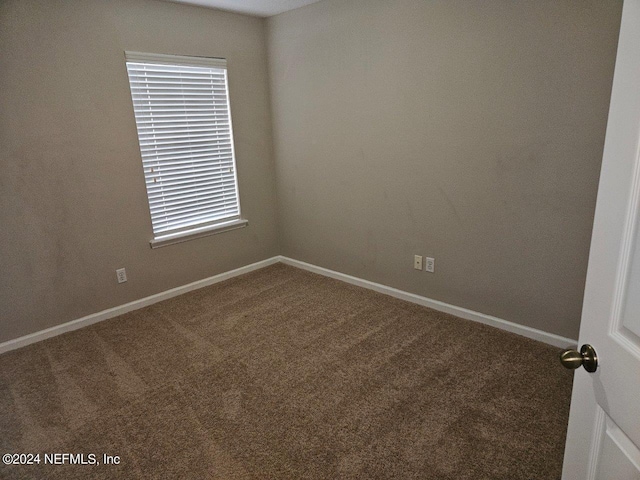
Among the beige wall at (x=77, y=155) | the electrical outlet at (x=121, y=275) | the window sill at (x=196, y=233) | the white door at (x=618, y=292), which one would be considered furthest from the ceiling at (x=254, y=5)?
the white door at (x=618, y=292)

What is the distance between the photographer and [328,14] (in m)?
3.24

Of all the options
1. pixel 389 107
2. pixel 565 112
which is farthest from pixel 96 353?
pixel 565 112

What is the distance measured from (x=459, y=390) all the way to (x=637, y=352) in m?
1.58

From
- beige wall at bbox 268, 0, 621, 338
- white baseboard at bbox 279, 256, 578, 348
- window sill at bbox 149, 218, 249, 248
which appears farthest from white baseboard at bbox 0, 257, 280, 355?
beige wall at bbox 268, 0, 621, 338

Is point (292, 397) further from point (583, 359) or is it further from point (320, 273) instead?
point (320, 273)

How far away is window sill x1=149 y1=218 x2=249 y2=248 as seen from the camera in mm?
3395

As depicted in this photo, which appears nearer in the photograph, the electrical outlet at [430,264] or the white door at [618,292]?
A: the white door at [618,292]

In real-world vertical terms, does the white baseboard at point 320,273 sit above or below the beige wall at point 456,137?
below

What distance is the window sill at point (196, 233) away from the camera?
340 cm

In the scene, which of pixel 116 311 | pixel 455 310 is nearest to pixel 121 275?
pixel 116 311

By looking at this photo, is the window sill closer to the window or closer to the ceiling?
the window

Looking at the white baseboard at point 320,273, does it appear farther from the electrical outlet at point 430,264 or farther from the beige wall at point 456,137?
the electrical outlet at point 430,264

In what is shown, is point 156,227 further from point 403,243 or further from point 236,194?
point 403,243

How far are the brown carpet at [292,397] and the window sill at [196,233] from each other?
0.63 m
